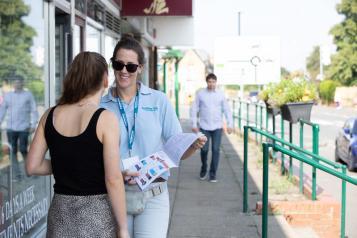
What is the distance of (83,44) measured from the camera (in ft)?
27.3

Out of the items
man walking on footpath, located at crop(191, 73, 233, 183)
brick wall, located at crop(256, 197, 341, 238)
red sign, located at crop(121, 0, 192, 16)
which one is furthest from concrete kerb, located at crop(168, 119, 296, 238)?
red sign, located at crop(121, 0, 192, 16)

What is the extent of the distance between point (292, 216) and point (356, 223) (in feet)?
3.08

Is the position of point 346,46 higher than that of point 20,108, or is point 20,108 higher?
point 346,46

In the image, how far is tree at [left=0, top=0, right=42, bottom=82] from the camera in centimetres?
485

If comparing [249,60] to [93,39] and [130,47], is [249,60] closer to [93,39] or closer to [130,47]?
[93,39]

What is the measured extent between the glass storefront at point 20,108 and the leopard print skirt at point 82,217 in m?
1.69

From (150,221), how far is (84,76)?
98cm

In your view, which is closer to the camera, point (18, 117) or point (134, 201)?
point (134, 201)

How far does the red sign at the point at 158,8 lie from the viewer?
11.7m

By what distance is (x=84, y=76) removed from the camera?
3.04 metres

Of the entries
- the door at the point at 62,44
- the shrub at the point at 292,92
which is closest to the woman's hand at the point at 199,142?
the door at the point at 62,44

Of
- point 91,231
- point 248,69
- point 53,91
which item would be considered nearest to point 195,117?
point 53,91

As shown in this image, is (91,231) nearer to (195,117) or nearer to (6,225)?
(6,225)

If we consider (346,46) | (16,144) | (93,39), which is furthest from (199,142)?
(346,46)
